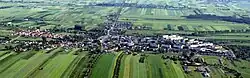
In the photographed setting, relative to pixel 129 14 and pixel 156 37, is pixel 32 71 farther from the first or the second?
pixel 129 14

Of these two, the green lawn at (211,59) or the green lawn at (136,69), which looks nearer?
the green lawn at (136,69)

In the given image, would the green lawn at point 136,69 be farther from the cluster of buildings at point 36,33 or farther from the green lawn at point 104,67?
the cluster of buildings at point 36,33

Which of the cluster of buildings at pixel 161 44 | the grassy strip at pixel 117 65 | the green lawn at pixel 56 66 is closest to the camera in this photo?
the green lawn at pixel 56 66

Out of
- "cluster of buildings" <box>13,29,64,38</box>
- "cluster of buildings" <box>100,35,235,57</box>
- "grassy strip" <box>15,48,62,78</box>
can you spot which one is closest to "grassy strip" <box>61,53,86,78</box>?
"grassy strip" <box>15,48,62,78</box>

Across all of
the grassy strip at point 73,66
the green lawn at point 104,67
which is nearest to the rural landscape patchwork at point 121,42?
the green lawn at point 104,67

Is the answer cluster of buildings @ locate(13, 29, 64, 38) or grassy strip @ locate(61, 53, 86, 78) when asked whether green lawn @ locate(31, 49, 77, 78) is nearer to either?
grassy strip @ locate(61, 53, 86, 78)

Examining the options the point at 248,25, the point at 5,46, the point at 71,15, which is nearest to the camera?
the point at 5,46

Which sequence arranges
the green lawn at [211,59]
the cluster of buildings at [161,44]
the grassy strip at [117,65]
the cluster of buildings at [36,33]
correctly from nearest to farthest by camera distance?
the grassy strip at [117,65]
the green lawn at [211,59]
the cluster of buildings at [161,44]
the cluster of buildings at [36,33]

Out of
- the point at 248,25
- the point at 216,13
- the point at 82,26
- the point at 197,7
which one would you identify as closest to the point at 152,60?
the point at 82,26

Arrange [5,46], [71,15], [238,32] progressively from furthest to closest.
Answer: [71,15] < [238,32] < [5,46]
